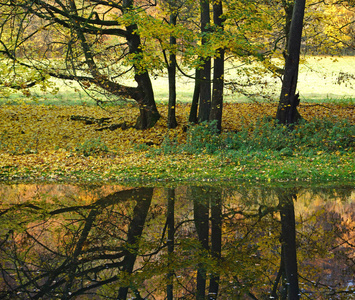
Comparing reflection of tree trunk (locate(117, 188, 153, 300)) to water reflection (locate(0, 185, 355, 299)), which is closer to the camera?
water reflection (locate(0, 185, 355, 299))

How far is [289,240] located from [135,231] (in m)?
2.35

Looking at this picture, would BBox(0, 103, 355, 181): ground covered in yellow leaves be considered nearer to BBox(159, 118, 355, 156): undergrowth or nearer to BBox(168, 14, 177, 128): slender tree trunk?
BBox(159, 118, 355, 156): undergrowth

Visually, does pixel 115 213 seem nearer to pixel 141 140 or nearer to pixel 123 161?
pixel 123 161

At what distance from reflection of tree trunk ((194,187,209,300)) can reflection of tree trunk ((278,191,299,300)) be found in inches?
37.7

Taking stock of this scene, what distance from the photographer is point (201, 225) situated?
6.86m

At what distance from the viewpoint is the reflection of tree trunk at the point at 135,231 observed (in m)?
5.21

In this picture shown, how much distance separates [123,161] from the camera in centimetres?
1250

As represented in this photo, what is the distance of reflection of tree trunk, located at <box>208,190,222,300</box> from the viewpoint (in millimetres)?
4649

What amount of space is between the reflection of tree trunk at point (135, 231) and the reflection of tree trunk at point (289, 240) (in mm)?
1865

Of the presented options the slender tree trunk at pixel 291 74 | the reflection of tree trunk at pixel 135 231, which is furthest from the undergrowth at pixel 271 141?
the reflection of tree trunk at pixel 135 231

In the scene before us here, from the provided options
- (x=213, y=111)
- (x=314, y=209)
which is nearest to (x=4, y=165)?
(x=213, y=111)

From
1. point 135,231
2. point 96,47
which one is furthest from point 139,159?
point 135,231

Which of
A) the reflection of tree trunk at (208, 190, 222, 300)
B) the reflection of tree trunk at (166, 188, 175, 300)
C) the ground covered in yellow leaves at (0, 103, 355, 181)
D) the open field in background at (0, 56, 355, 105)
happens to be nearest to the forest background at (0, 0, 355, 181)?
the ground covered in yellow leaves at (0, 103, 355, 181)

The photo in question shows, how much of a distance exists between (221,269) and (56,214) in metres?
3.67
